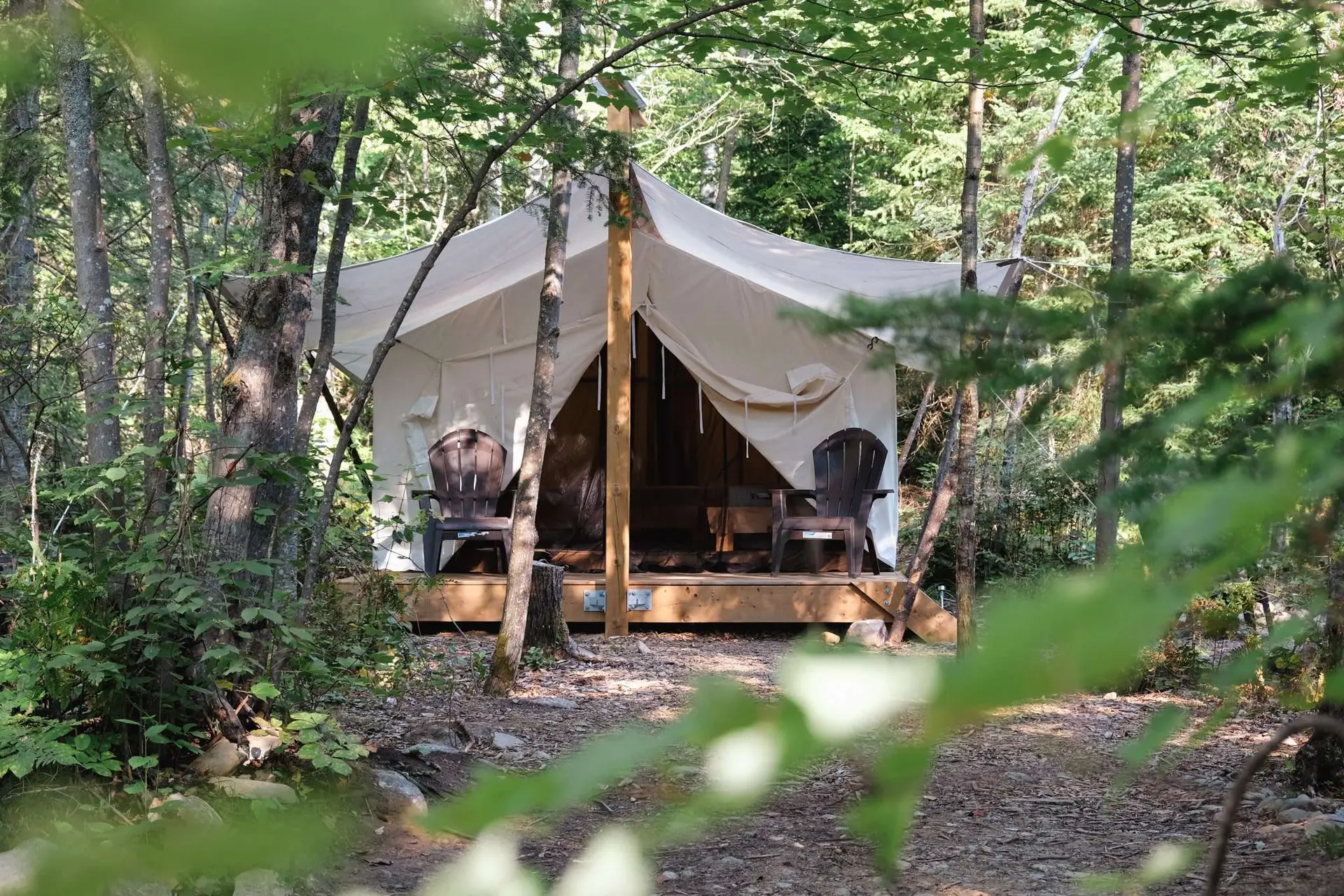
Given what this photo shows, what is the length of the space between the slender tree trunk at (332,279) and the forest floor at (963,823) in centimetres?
117

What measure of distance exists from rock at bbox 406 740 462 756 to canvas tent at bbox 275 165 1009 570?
132 inches

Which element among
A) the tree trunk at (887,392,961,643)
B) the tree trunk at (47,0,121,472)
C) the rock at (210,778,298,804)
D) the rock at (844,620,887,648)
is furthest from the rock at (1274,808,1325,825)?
the tree trunk at (47,0,121,472)

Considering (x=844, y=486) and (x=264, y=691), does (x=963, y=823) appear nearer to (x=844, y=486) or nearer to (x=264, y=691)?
(x=264, y=691)

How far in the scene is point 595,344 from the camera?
7168mm

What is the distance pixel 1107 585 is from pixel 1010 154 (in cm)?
1193

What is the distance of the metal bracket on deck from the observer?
6672mm

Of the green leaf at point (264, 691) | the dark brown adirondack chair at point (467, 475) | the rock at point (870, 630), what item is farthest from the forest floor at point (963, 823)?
the dark brown adirondack chair at point (467, 475)

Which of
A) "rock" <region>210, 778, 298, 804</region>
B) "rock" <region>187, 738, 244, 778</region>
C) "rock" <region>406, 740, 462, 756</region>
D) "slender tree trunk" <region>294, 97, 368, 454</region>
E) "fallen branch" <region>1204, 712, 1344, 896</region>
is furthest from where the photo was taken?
"rock" <region>406, 740, 462, 756</region>

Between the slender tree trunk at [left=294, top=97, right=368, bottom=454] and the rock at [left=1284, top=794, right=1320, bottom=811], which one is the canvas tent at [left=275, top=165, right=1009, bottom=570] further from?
the rock at [left=1284, top=794, right=1320, bottom=811]

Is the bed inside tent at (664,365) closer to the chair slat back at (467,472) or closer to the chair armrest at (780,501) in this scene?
the chair slat back at (467,472)

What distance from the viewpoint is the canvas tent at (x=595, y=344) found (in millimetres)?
7184

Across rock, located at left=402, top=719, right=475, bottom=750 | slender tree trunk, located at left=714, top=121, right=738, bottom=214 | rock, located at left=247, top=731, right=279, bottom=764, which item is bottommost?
rock, located at left=402, top=719, right=475, bottom=750

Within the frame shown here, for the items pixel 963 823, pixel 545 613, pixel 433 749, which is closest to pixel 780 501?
pixel 545 613

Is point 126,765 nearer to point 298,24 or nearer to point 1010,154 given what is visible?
point 298,24
